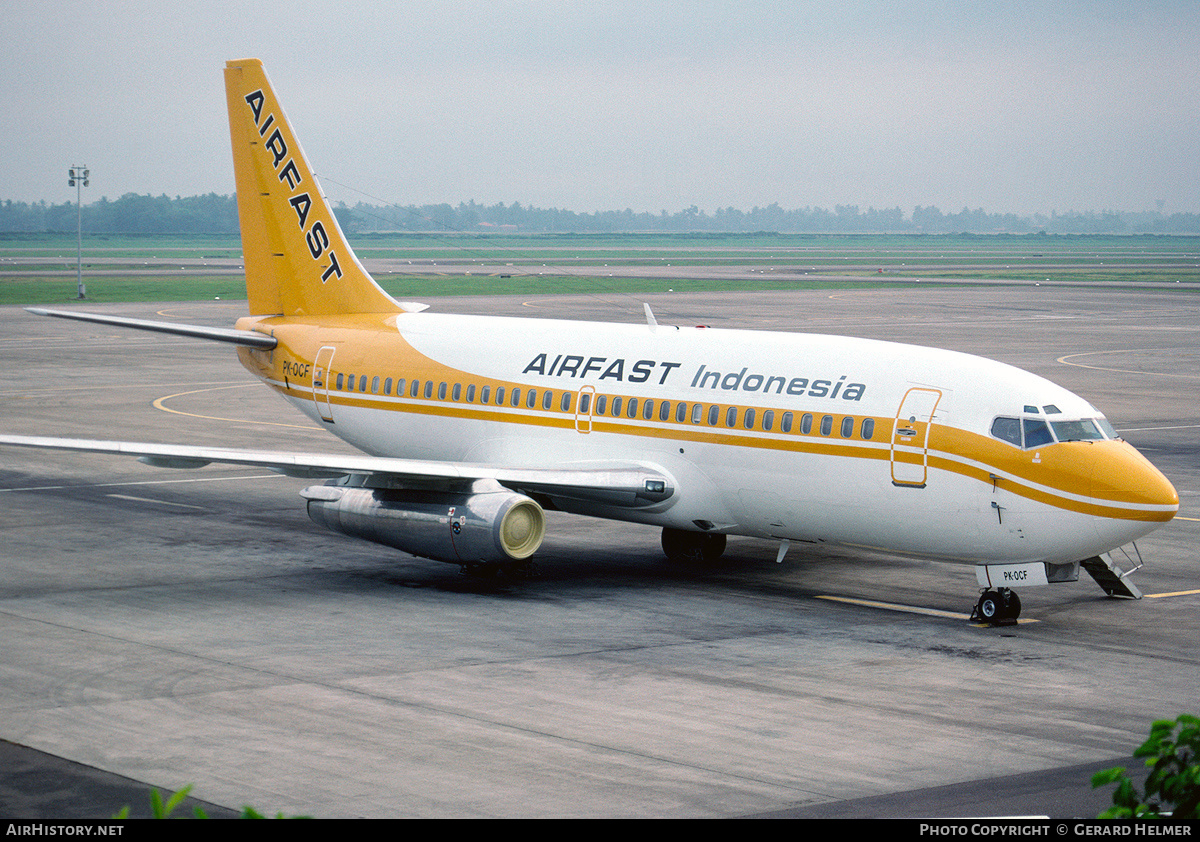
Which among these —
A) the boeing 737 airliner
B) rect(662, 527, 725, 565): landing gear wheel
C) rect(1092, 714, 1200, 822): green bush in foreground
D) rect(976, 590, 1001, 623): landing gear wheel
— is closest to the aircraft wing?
the boeing 737 airliner

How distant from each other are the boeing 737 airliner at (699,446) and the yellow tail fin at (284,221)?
0.85m

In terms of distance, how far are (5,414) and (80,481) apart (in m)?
11.6

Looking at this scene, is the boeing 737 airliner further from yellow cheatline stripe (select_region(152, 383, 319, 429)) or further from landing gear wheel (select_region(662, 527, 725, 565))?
yellow cheatline stripe (select_region(152, 383, 319, 429))

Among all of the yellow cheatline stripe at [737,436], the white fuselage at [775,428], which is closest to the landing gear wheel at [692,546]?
the white fuselage at [775,428]

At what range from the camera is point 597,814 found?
48.2 ft

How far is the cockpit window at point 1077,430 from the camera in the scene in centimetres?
2295

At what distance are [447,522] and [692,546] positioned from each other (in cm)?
552

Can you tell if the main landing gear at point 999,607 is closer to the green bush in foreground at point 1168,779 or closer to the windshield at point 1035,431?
the windshield at point 1035,431

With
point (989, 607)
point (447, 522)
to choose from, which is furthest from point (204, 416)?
point (989, 607)

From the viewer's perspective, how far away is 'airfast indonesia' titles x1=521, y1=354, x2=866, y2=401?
24797 millimetres

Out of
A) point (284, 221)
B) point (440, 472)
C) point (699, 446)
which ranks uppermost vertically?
point (284, 221)

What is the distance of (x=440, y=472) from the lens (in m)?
25.6

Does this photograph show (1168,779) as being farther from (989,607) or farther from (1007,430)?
(989,607)
